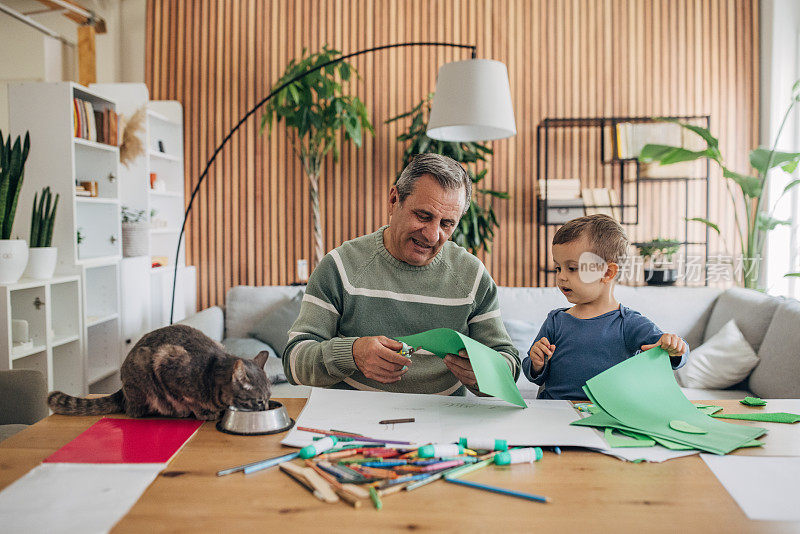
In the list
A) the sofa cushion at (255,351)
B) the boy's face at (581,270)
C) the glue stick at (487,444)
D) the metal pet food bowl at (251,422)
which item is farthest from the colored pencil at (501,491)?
the sofa cushion at (255,351)

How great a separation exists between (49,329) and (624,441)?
289 centimetres

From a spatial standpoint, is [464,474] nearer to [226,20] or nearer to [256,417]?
[256,417]

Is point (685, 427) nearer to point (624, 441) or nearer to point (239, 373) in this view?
point (624, 441)

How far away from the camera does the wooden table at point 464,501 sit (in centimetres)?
73

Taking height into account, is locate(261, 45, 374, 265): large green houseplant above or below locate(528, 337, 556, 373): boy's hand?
above

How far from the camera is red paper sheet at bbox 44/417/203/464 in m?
0.94

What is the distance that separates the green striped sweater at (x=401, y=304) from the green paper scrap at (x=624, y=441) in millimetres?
577

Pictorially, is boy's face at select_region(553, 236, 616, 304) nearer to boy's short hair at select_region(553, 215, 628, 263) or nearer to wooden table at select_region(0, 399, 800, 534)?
boy's short hair at select_region(553, 215, 628, 263)

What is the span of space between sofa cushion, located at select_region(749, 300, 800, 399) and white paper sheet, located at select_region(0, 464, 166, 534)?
251 centimetres

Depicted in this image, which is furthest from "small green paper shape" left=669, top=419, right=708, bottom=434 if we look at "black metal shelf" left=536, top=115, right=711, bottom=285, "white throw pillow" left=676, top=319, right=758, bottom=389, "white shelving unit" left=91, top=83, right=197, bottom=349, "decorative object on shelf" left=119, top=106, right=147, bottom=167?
"decorative object on shelf" left=119, top=106, right=147, bottom=167

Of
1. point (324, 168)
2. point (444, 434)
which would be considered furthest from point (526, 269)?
point (444, 434)

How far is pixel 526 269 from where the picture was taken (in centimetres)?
466

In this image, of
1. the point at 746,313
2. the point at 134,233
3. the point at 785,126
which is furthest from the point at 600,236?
the point at 785,126

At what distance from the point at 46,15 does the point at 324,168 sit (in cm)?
240
